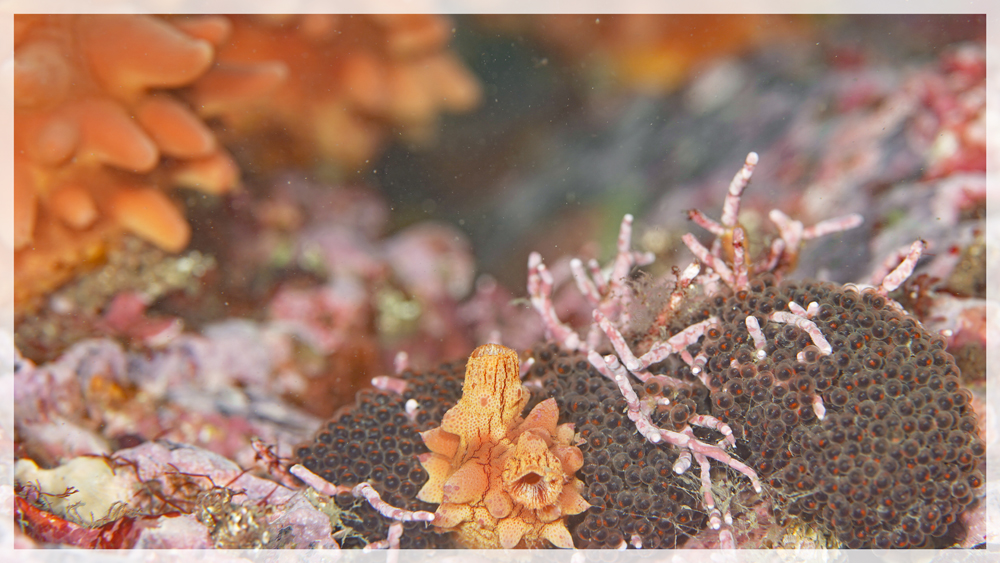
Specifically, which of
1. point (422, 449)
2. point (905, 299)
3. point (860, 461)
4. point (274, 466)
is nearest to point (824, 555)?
point (860, 461)

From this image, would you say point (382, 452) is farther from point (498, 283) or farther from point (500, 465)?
point (498, 283)

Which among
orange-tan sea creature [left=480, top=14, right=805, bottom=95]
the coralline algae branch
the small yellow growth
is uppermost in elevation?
orange-tan sea creature [left=480, top=14, right=805, bottom=95]

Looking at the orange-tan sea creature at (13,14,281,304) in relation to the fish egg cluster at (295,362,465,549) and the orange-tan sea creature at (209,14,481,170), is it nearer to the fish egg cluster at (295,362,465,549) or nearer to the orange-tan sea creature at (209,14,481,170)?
the orange-tan sea creature at (209,14,481,170)

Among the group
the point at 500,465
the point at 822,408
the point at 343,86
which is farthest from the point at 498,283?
the point at 822,408

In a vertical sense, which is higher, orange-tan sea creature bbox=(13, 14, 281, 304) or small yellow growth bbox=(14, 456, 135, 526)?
orange-tan sea creature bbox=(13, 14, 281, 304)

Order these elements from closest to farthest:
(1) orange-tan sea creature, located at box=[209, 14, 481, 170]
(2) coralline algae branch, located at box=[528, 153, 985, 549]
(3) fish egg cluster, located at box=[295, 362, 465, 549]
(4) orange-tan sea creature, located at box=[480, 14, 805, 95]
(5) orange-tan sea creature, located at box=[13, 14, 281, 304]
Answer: (2) coralline algae branch, located at box=[528, 153, 985, 549] < (3) fish egg cluster, located at box=[295, 362, 465, 549] < (5) orange-tan sea creature, located at box=[13, 14, 281, 304] < (1) orange-tan sea creature, located at box=[209, 14, 481, 170] < (4) orange-tan sea creature, located at box=[480, 14, 805, 95]

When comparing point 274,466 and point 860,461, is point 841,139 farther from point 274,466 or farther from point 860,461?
point 274,466

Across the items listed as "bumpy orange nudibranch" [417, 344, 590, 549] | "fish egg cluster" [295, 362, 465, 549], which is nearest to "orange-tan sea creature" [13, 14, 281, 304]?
"fish egg cluster" [295, 362, 465, 549]

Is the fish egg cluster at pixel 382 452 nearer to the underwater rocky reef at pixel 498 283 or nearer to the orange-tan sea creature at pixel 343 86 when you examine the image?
the underwater rocky reef at pixel 498 283
